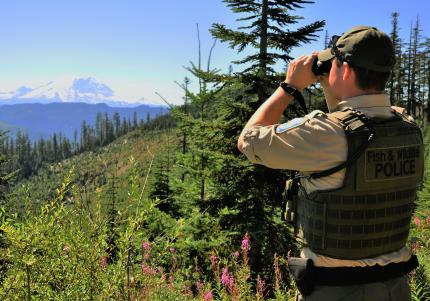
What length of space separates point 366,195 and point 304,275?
54 cm

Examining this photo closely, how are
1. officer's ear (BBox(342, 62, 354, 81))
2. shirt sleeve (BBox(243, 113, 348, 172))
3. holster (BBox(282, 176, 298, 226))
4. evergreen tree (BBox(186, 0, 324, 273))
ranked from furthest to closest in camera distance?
1. evergreen tree (BBox(186, 0, 324, 273))
2. holster (BBox(282, 176, 298, 226))
3. officer's ear (BBox(342, 62, 354, 81))
4. shirt sleeve (BBox(243, 113, 348, 172))

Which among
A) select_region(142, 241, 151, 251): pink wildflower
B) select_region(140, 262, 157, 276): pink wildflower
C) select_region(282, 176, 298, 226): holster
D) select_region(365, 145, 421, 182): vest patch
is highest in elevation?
select_region(365, 145, 421, 182): vest patch

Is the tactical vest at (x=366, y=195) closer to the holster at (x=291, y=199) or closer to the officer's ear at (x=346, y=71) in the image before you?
the holster at (x=291, y=199)

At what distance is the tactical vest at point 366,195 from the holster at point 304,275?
92 mm

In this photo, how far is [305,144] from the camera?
6.39 feet

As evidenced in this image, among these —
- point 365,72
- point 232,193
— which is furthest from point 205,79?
point 365,72

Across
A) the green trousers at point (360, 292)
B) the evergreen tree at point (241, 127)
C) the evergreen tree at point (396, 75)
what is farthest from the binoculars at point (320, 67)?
the evergreen tree at point (396, 75)

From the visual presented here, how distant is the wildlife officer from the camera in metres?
1.96

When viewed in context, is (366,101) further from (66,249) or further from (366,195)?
(66,249)

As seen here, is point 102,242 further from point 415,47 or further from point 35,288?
point 415,47

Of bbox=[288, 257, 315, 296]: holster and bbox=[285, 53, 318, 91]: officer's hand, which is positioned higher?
bbox=[285, 53, 318, 91]: officer's hand

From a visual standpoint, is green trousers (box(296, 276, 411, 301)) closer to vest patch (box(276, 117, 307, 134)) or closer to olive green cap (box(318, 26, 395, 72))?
vest patch (box(276, 117, 307, 134))

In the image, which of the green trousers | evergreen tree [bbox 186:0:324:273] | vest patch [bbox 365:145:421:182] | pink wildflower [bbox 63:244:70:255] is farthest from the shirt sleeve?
evergreen tree [bbox 186:0:324:273]

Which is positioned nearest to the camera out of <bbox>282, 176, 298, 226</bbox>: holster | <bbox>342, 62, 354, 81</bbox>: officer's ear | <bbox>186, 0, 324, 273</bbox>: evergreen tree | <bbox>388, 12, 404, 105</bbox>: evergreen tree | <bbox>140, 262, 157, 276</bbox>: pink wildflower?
<bbox>342, 62, 354, 81</bbox>: officer's ear
